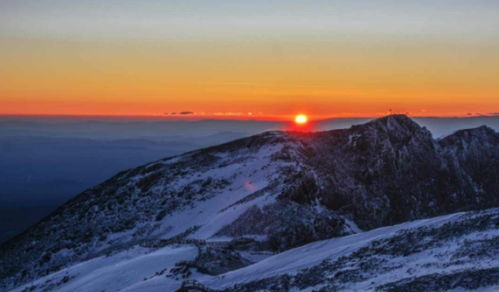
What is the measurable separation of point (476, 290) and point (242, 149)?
67810 millimetres

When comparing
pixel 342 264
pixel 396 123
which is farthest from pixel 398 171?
pixel 342 264

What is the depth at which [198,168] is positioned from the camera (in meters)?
86.9

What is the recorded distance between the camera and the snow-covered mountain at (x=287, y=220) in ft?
110

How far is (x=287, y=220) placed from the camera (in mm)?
59625

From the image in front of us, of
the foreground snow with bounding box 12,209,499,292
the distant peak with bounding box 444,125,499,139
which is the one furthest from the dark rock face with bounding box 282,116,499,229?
the foreground snow with bounding box 12,209,499,292

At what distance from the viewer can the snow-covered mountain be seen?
33469 millimetres

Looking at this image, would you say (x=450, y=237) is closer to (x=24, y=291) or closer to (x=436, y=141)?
(x=24, y=291)

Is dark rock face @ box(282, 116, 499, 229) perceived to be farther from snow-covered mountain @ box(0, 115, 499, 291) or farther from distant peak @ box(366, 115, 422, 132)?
snow-covered mountain @ box(0, 115, 499, 291)

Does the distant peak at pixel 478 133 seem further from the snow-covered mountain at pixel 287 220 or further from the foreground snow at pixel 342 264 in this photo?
the foreground snow at pixel 342 264

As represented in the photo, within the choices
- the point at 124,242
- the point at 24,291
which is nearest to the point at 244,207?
the point at 124,242

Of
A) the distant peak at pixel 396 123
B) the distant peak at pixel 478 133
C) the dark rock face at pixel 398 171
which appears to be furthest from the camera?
the distant peak at pixel 478 133

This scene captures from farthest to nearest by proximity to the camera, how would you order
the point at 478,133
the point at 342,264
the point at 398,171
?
the point at 478,133
the point at 398,171
the point at 342,264

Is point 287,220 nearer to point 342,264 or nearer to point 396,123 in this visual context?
point 342,264

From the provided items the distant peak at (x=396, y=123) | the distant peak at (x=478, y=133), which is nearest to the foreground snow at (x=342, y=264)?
the distant peak at (x=396, y=123)
